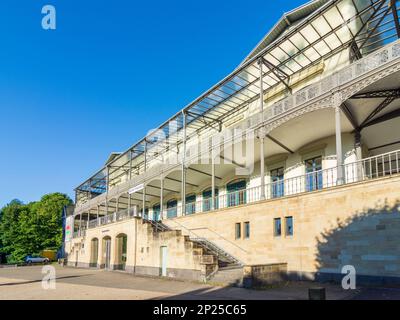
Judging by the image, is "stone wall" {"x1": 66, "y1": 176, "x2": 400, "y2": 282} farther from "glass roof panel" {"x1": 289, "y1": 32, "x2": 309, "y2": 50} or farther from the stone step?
"glass roof panel" {"x1": 289, "y1": 32, "x2": 309, "y2": 50}

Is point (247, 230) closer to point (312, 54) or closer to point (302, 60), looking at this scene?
point (302, 60)

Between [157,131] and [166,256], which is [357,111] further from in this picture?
[157,131]

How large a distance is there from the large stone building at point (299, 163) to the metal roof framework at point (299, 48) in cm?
7

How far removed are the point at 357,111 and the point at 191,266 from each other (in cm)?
1028

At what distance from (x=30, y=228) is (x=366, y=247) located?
50533 mm

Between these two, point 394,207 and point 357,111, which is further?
point 357,111

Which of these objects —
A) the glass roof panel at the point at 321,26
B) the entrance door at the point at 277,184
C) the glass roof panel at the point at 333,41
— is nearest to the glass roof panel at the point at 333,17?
the glass roof panel at the point at 321,26

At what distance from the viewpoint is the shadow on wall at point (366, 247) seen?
1076 cm

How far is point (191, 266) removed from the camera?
53.4 feet

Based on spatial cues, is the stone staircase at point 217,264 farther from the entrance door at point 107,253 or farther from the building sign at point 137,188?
the entrance door at point 107,253

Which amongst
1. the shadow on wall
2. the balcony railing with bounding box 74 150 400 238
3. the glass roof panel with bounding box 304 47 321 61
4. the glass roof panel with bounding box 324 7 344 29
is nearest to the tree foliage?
the balcony railing with bounding box 74 150 400 238

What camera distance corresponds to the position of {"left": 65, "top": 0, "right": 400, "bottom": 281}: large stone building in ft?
40.0

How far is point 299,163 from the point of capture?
756 inches
